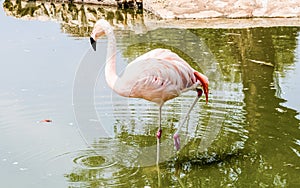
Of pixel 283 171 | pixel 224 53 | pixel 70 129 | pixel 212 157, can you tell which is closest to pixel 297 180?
pixel 283 171

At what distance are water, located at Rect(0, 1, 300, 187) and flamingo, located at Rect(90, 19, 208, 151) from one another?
0.48 metres

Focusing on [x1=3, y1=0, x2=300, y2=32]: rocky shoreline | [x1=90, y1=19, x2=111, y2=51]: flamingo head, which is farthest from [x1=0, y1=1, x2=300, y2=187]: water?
[x1=3, y1=0, x2=300, y2=32]: rocky shoreline

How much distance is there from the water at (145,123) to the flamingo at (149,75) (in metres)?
0.48

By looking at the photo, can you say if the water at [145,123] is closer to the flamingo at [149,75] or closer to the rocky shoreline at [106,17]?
the flamingo at [149,75]

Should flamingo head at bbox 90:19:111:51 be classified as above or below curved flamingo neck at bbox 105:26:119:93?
above

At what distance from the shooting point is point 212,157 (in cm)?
455

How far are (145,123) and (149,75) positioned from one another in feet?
4.34

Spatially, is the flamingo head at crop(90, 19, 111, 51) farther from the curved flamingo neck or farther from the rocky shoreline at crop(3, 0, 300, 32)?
the rocky shoreline at crop(3, 0, 300, 32)

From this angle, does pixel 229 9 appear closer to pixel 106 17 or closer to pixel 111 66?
pixel 106 17

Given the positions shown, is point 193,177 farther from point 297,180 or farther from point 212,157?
point 297,180

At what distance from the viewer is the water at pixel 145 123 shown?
13.9 feet

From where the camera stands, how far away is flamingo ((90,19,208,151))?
4.05 meters

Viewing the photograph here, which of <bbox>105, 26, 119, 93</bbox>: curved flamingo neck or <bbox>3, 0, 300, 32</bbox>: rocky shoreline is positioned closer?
<bbox>105, 26, 119, 93</bbox>: curved flamingo neck

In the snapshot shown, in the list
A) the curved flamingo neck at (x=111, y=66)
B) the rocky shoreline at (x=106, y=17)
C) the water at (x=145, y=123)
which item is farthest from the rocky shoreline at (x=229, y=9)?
the curved flamingo neck at (x=111, y=66)
